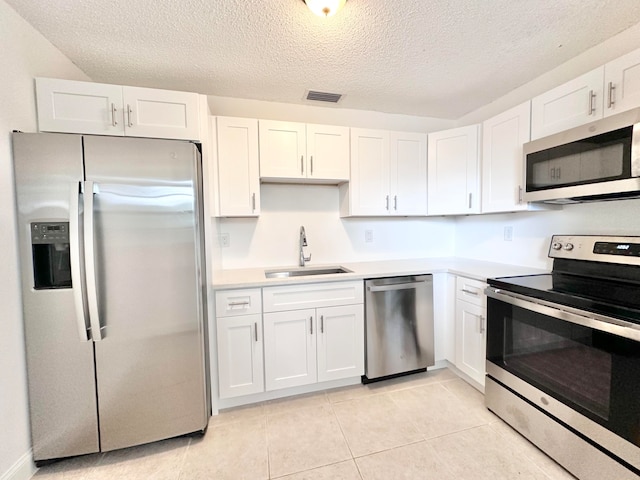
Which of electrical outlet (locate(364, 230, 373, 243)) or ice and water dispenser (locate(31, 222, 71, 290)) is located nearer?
ice and water dispenser (locate(31, 222, 71, 290))

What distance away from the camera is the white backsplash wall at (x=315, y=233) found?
249cm

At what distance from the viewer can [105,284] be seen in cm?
148

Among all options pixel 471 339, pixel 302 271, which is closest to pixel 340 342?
pixel 302 271

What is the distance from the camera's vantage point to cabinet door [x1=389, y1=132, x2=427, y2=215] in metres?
2.51

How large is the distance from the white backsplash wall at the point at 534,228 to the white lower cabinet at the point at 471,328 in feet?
1.87

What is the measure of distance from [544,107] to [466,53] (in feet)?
2.04

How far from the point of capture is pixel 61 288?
1.47 m

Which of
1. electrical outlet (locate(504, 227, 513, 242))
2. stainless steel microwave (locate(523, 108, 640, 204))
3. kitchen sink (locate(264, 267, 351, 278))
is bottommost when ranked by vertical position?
kitchen sink (locate(264, 267, 351, 278))

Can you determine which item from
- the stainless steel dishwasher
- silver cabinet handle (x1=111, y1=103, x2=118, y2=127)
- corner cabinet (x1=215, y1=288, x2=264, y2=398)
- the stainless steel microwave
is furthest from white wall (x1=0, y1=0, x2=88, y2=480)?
the stainless steel microwave

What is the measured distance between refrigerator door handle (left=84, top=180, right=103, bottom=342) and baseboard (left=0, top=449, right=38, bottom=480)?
29.3 inches

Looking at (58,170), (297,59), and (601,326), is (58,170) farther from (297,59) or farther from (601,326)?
(601,326)

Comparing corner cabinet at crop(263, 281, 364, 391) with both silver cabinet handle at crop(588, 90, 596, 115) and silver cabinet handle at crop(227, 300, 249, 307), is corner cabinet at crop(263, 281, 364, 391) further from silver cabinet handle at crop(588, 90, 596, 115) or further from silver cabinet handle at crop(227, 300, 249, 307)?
silver cabinet handle at crop(588, 90, 596, 115)

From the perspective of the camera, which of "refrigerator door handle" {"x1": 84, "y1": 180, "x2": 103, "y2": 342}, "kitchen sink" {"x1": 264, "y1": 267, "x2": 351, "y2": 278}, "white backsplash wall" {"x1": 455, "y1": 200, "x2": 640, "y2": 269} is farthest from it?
"kitchen sink" {"x1": 264, "y1": 267, "x2": 351, "y2": 278}

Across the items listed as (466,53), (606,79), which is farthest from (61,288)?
(606,79)
